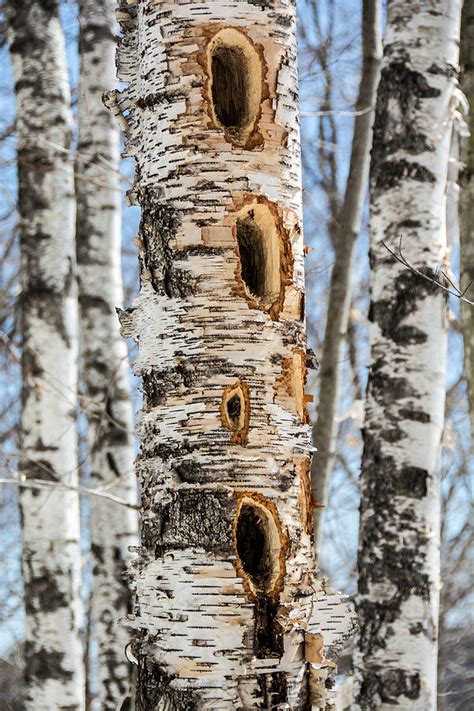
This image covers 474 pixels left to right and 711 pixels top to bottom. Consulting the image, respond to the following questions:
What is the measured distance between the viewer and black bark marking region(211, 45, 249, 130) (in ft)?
6.51

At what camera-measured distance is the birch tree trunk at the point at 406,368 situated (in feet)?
13.1

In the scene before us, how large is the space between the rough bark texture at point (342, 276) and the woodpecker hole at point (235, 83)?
362cm

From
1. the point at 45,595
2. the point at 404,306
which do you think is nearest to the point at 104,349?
the point at 45,595

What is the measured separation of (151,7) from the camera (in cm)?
202

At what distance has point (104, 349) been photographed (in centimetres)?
561

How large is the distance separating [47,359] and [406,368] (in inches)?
79.2

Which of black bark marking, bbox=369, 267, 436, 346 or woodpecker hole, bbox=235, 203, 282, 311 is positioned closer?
woodpecker hole, bbox=235, 203, 282, 311

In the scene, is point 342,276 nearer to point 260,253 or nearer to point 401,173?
point 401,173

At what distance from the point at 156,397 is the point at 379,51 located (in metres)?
4.93

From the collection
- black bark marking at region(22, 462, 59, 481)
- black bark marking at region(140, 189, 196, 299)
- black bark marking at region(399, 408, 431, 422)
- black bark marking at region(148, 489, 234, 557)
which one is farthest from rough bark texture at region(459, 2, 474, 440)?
black bark marking at region(22, 462, 59, 481)

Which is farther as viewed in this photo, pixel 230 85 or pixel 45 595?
pixel 45 595

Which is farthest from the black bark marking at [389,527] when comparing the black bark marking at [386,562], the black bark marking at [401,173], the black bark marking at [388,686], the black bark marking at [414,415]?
the black bark marking at [401,173]

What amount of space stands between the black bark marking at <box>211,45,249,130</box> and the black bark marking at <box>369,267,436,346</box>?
7.52 ft

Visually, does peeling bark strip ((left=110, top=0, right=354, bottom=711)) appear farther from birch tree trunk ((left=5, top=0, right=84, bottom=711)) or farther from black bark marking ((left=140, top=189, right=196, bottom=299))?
birch tree trunk ((left=5, top=0, right=84, bottom=711))
